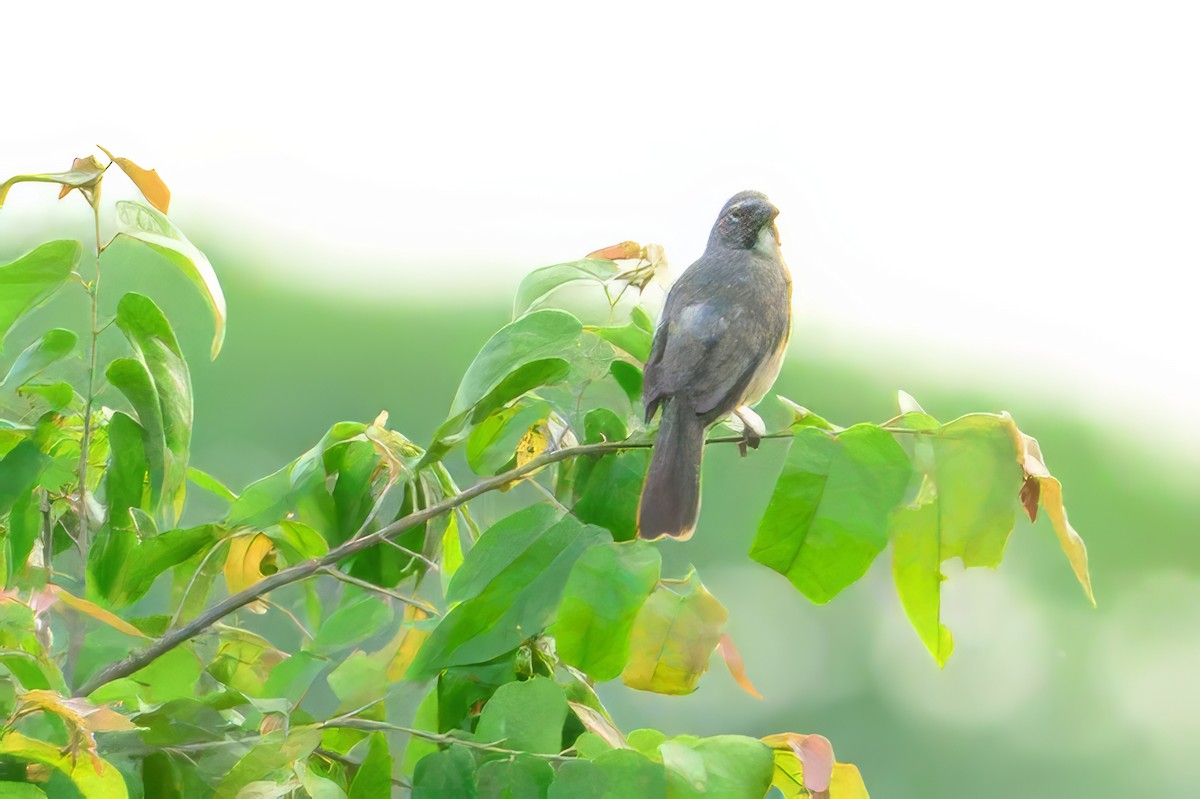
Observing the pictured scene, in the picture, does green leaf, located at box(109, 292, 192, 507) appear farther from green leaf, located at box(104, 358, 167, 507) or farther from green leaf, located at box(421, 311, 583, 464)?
green leaf, located at box(421, 311, 583, 464)

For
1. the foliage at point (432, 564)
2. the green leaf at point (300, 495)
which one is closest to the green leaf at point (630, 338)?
the foliage at point (432, 564)

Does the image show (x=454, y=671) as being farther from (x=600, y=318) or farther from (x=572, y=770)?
(x=600, y=318)

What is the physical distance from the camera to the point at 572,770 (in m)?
0.48

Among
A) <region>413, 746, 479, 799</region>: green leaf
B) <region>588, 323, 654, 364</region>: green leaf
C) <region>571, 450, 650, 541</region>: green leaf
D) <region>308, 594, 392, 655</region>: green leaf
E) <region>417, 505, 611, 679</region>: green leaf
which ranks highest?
<region>588, 323, 654, 364</region>: green leaf

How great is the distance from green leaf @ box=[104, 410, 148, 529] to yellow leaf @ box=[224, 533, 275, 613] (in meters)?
0.07

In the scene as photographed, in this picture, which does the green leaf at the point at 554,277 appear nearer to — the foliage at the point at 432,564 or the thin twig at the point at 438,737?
the foliage at the point at 432,564

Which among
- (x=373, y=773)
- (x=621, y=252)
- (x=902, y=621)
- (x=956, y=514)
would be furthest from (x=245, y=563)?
(x=902, y=621)

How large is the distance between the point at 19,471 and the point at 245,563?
0.13 metres

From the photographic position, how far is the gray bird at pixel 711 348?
1.91 ft

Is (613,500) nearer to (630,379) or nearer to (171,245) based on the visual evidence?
(630,379)

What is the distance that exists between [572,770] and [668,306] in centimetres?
34

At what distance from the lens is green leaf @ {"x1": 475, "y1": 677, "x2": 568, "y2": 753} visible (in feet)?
1.65

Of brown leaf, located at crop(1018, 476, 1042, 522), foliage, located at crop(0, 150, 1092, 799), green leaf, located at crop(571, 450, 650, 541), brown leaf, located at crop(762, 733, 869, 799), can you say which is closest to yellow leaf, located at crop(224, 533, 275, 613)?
foliage, located at crop(0, 150, 1092, 799)

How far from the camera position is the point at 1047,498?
52 cm
